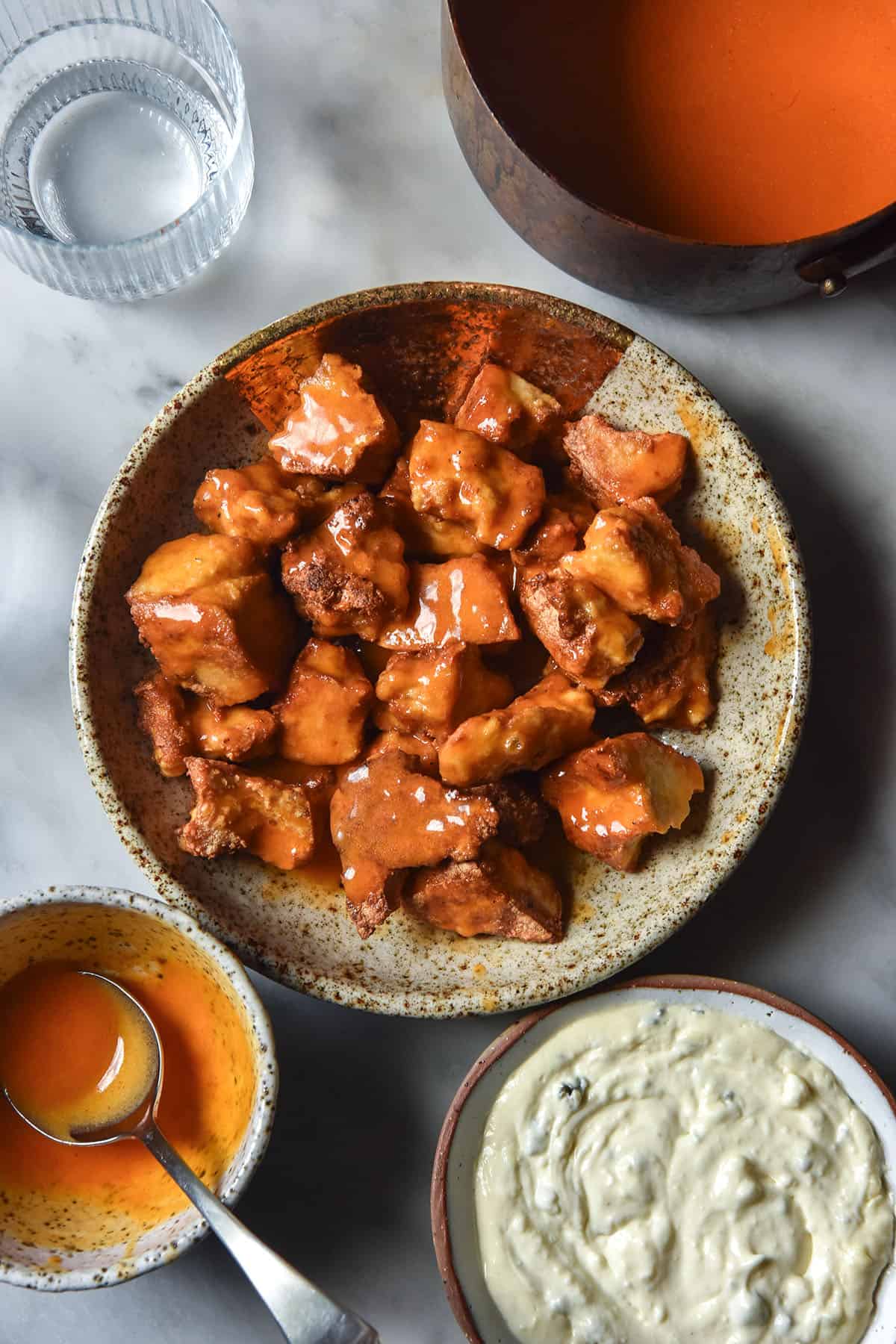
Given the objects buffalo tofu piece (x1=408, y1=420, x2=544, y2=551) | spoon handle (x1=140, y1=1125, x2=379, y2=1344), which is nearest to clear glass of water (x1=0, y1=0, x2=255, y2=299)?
buffalo tofu piece (x1=408, y1=420, x2=544, y2=551)

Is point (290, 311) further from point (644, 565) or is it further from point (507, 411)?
point (644, 565)

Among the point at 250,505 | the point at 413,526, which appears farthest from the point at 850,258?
the point at 250,505

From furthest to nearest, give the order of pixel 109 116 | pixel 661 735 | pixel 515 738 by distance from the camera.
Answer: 1. pixel 109 116
2. pixel 661 735
3. pixel 515 738

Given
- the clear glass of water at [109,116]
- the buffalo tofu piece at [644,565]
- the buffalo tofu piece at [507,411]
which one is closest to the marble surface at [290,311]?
the clear glass of water at [109,116]

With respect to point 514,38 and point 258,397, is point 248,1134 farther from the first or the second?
point 514,38

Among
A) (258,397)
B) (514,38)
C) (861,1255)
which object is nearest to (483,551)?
(258,397)

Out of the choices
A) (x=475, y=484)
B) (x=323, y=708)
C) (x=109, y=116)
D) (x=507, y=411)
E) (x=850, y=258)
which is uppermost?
(x=850, y=258)

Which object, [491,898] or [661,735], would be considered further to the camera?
[661,735]
